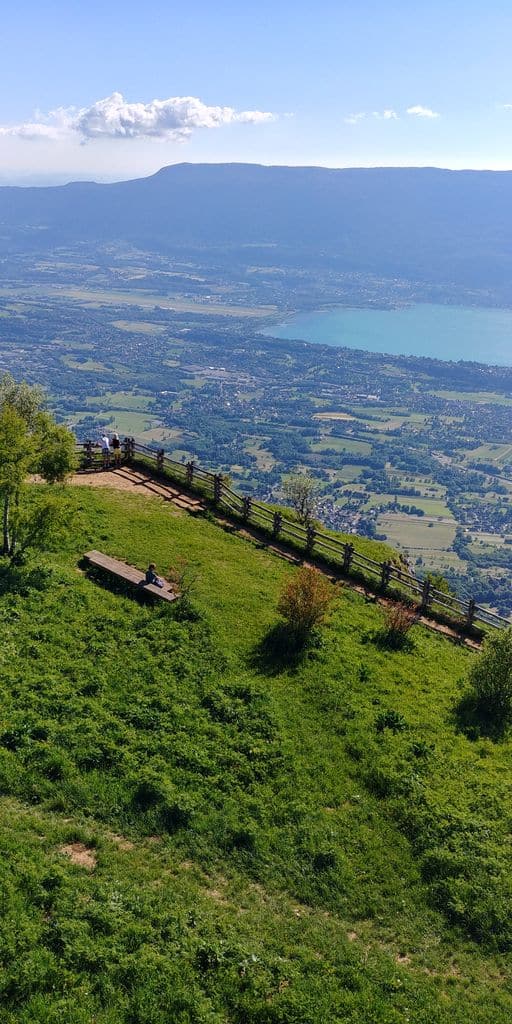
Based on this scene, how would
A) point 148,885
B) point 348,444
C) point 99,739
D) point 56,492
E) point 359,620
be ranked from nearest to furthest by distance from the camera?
1. point 148,885
2. point 99,739
3. point 359,620
4. point 56,492
5. point 348,444

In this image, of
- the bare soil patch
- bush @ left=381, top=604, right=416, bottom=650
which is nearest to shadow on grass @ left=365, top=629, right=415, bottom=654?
bush @ left=381, top=604, right=416, bottom=650

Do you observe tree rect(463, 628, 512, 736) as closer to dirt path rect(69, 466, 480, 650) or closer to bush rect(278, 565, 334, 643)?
dirt path rect(69, 466, 480, 650)

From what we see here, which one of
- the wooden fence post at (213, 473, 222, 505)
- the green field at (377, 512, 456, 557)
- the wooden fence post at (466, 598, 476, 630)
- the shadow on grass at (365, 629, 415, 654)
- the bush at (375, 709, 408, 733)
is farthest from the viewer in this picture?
the green field at (377, 512, 456, 557)

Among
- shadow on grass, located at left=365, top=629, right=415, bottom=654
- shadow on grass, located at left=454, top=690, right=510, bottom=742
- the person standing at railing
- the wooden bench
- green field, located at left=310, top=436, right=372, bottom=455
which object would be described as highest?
the person standing at railing

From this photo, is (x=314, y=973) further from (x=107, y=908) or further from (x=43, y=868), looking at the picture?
(x=43, y=868)

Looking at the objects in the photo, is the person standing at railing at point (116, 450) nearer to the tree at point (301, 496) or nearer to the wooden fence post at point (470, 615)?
the tree at point (301, 496)

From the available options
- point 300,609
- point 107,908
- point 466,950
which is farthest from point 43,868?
point 300,609

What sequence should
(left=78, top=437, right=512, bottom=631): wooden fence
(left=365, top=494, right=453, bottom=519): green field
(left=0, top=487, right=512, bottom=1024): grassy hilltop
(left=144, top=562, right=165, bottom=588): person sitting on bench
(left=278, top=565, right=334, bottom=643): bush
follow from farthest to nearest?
(left=365, top=494, right=453, bottom=519): green field < (left=78, top=437, right=512, bottom=631): wooden fence < (left=144, top=562, right=165, bottom=588): person sitting on bench < (left=278, top=565, right=334, bottom=643): bush < (left=0, top=487, right=512, bottom=1024): grassy hilltop

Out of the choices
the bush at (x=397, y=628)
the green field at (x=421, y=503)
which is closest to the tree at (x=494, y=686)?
the bush at (x=397, y=628)
